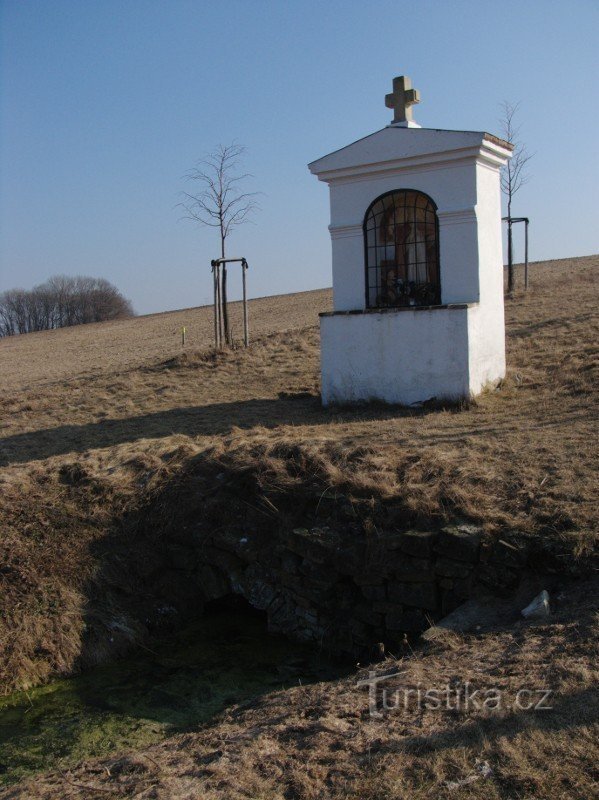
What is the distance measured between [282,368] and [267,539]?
23.2ft

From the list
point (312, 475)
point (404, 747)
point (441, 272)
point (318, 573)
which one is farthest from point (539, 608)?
point (441, 272)

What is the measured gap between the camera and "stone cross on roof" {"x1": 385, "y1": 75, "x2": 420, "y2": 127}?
11.0 m

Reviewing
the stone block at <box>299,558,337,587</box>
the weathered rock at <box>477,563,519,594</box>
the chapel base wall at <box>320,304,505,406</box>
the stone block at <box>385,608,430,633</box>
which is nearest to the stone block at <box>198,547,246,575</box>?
the stone block at <box>299,558,337,587</box>

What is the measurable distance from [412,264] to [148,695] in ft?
23.9

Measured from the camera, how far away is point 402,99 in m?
11.0

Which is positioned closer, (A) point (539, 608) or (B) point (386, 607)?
(A) point (539, 608)

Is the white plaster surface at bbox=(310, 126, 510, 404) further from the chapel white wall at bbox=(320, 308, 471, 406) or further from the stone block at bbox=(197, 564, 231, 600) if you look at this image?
the stone block at bbox=(197, 564, 231, 600)

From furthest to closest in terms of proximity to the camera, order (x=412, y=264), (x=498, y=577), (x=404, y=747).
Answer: (x=412, y=264), (x=498, y=577), (x=404, y=747)

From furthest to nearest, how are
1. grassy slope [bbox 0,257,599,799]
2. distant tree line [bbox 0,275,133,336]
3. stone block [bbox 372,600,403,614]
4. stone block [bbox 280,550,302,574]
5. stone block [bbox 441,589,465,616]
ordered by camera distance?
distant tree line [bbox 0,275,133,336]
stone block [bbox 280,550,302,574]
stone block [bbox 372,600,403,614]
stone block [bbox 441,589,465,616]
grassy slope [bbox 0,257,599,799]

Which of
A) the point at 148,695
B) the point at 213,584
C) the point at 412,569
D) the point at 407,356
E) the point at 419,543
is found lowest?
the point at 148,695

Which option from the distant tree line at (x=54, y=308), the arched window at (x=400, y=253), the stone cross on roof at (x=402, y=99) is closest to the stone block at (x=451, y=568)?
the arched window at (x=400, y=253)

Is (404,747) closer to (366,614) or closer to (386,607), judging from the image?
(386,607)

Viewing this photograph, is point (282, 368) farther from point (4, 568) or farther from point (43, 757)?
point (43, 757)

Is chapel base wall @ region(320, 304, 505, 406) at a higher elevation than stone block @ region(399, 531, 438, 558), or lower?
higher
